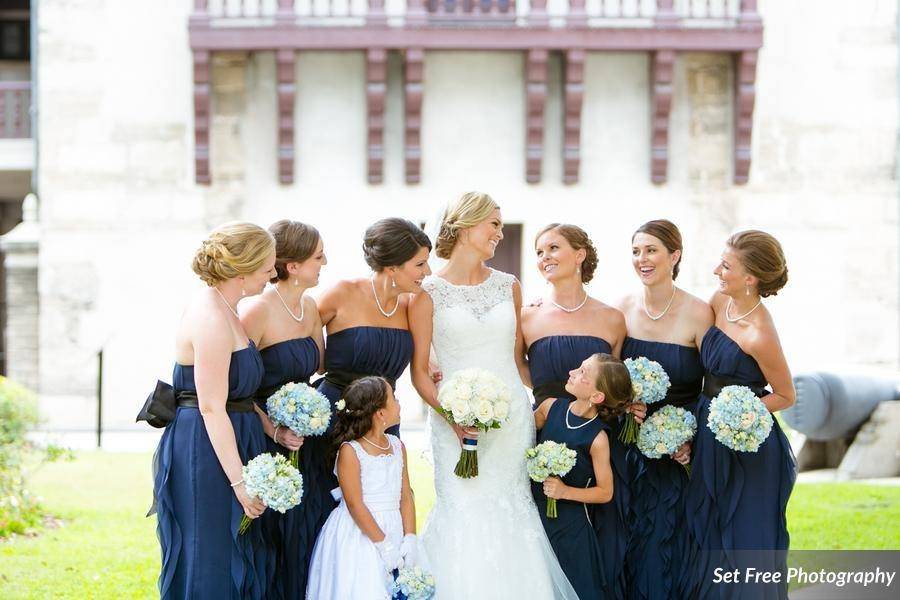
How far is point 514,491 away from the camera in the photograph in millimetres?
5574

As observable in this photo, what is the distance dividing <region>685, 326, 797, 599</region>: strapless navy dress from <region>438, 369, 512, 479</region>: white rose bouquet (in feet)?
3.40

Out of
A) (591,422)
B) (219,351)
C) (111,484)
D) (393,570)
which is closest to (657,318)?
(591,422)

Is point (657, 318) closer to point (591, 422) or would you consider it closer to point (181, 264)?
point (591, 422)

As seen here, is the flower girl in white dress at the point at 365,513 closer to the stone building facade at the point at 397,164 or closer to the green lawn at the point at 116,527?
the green lawn at the point at 116,527

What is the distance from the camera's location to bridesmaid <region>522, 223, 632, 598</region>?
18.3 ft

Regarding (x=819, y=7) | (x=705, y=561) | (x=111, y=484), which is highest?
(x=819, y=7)

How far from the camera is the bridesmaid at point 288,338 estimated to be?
515cm

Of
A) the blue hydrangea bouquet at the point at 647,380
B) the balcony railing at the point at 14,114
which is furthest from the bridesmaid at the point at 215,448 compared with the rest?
the balcony railing at the point at 14,114

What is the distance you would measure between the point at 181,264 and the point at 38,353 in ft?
7.37

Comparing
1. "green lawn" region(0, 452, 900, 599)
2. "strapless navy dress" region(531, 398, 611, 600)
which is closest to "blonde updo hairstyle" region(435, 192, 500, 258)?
"strapless navy dress" region(531, 398, 611, 600)

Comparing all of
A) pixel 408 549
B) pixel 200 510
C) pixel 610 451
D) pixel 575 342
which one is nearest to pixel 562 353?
pixel 575 342

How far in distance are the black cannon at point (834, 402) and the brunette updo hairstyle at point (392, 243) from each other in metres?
6.84

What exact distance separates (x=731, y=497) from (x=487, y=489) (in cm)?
117

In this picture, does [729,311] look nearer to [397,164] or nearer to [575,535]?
[575,535]
